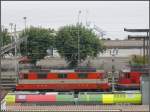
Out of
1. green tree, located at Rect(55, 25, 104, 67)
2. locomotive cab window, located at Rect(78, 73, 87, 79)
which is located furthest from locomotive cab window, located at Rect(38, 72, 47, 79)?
green tree, located at Rect(55, 25, 104, 67)

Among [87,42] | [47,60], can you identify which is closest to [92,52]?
[87,42]

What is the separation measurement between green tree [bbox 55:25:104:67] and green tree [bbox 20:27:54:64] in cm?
54

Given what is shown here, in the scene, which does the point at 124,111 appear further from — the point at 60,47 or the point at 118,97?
the point at 60,47

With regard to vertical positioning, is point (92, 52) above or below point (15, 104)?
above

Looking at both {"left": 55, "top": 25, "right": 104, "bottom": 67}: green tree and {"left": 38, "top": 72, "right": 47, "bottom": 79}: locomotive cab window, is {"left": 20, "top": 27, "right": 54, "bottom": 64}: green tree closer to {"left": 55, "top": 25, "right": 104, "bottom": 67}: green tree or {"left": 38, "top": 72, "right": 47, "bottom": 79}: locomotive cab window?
{"left": 55, "top": 25, "right": 104, "bottom": 67}: green tree

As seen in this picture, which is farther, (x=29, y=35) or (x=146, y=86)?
(x=29, y=35)

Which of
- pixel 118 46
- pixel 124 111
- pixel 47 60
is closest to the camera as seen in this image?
pixel 124 111

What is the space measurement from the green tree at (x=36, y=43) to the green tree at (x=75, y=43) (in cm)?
54

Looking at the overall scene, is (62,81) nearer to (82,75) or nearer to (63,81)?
(63,81)

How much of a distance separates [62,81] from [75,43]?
5711mm

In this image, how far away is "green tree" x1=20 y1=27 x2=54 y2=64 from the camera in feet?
72.9

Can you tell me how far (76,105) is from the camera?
43.4ft

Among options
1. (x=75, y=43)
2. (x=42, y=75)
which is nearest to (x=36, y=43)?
(x=75, y=43)

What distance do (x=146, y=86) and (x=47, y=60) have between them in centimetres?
1456
